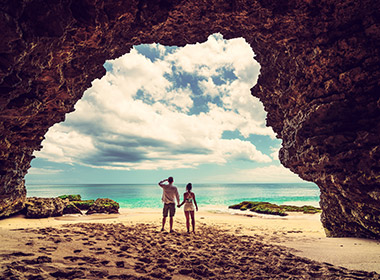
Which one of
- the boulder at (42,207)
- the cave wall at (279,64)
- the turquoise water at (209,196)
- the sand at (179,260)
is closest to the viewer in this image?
the sand at (179,260)

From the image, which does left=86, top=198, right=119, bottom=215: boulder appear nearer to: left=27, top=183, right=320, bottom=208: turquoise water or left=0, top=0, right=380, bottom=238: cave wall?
left=0, top=0, right=380, bottom=238: cave wall

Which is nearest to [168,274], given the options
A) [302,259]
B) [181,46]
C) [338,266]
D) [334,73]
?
[302,259]

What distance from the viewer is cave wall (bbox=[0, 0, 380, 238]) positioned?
5.36m

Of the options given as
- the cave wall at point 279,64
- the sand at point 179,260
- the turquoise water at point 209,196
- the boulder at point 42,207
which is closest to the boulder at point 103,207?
the boulder at point 42,207

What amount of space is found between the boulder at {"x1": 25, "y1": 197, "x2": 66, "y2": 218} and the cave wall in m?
4.94

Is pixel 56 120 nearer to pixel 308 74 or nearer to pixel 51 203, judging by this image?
pixel 51 203

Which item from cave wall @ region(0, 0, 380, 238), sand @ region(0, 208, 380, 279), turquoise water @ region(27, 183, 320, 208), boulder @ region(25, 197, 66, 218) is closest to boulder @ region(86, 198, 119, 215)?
boulder @ region(25, 197, 66, 218)

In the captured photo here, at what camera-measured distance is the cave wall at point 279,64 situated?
536 centimetres

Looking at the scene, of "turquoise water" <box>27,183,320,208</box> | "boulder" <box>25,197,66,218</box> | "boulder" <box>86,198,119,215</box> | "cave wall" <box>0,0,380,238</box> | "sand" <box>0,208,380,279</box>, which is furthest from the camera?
"turquoise water" <box>27,183,320,208</box>

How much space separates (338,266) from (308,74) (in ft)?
21.4

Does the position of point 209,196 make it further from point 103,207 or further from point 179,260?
point 179,260

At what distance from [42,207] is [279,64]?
17838 millimetres

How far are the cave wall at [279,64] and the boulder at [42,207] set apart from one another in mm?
4937

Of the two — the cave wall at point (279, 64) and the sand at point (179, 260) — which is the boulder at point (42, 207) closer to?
the cave wall at point (279, 64)
